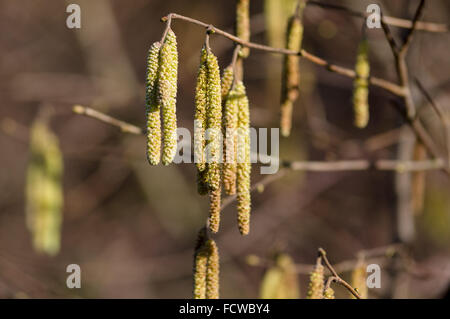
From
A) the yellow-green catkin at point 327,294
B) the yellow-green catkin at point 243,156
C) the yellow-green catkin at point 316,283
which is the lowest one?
the yellow-green catkin at point 327,294

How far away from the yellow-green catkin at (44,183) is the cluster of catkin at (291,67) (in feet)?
2.78

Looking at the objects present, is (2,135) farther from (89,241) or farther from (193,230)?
(193,230)

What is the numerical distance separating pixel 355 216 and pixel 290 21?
10.5 ft

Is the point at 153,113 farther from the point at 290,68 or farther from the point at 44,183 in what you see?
the point at 44,183

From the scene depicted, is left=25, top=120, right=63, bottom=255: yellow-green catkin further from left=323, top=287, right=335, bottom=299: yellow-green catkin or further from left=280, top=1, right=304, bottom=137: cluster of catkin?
left=323, top=287, right=335, bottom=299: yellow-green catkin

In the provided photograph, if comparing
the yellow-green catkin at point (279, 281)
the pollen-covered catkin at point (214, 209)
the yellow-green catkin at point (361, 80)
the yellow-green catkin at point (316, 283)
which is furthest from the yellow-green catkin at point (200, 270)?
the yellow-green catkin at point (361, 80)

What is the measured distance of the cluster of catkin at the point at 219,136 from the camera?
1.02 m

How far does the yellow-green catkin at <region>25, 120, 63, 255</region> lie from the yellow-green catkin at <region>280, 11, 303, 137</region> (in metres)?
0.85

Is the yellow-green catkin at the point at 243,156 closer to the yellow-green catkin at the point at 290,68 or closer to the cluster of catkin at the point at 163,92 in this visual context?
the cluster of catkin at the point at 163,92

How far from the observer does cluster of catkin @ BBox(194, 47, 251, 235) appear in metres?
1.02

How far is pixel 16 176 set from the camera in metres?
5.12

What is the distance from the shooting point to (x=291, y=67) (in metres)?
1.50

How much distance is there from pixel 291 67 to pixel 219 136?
0.55 meters
